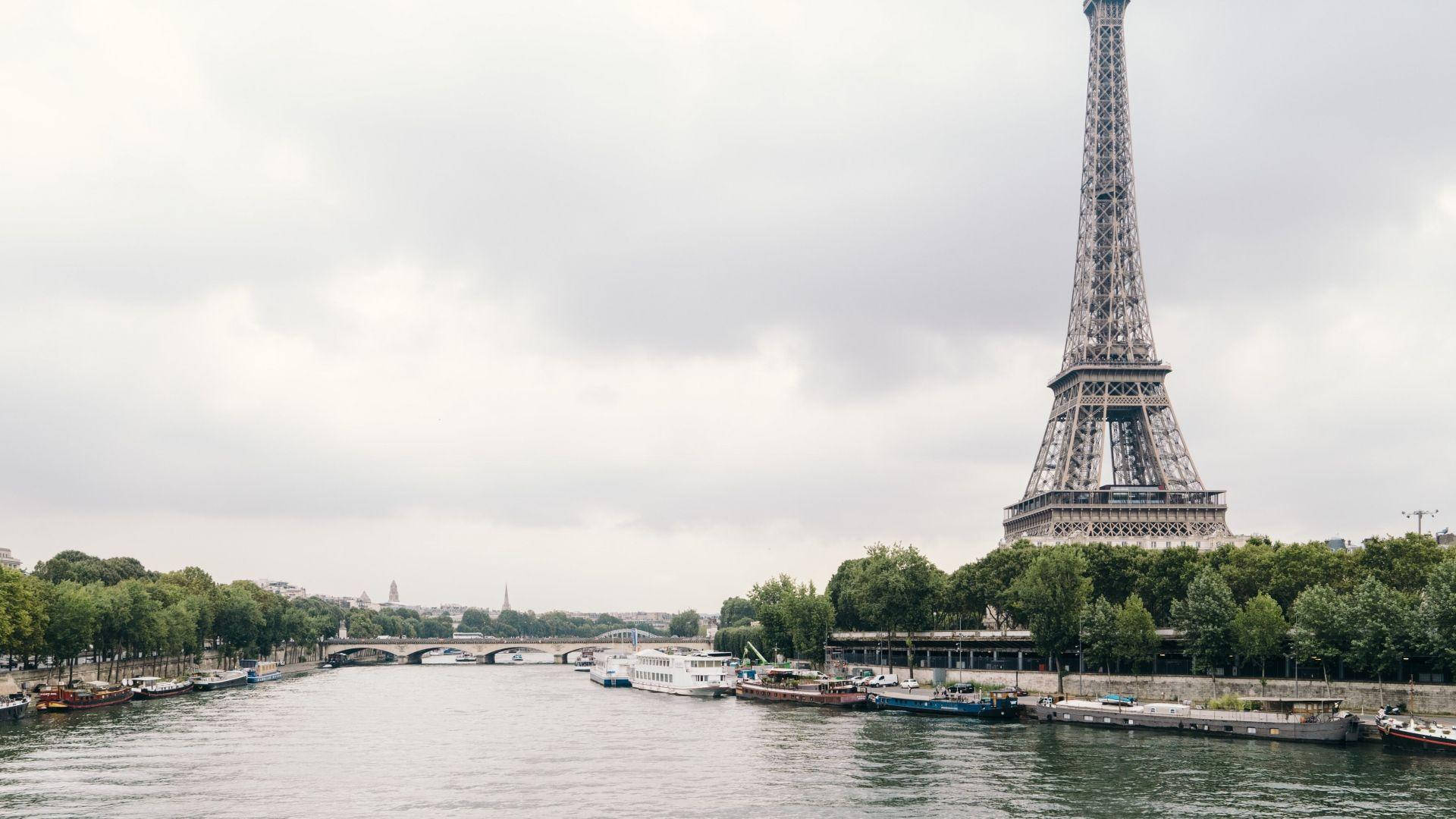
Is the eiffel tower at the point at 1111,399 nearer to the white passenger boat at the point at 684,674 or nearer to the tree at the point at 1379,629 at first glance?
the white passenger boat at the point at 684,674

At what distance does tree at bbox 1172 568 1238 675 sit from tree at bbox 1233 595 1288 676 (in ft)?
5.72

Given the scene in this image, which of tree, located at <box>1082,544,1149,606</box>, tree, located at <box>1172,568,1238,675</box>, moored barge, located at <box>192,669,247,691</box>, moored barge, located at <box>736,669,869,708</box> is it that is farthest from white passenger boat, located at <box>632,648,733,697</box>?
tree, located at <box>1172,568,1238,675</box>

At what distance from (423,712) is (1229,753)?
230ft

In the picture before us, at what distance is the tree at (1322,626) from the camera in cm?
8425

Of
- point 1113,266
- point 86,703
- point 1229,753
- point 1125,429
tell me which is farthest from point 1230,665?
point 86,703

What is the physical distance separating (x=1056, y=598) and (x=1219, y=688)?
16237 mm

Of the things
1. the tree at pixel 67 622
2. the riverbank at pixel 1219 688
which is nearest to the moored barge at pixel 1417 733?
the riverbank at pixel 1219 688

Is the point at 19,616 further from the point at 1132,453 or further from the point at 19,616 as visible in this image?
the point at 1132,453

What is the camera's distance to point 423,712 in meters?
108

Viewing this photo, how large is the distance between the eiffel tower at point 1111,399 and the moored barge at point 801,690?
3818 cm

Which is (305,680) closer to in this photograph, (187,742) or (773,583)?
(773,583)

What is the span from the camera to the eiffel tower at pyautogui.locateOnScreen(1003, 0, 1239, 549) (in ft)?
461

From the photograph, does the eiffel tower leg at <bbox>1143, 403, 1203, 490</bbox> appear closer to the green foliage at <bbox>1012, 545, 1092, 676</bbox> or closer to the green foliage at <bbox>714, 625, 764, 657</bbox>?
the green foliage at <bbox>1012, 545, 1092, 676</bbox>

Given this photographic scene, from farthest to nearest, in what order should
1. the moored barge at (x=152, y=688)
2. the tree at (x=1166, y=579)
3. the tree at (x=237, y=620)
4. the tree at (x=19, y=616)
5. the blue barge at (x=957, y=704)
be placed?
1. the tree at (x=237, y=620)
2. the moored barge at (x=152, y=688)
3. the tree at (x=1166, y=579)
4. the tree at (x=19, y=616)
5. the blue barge at (x=957, y=704)
